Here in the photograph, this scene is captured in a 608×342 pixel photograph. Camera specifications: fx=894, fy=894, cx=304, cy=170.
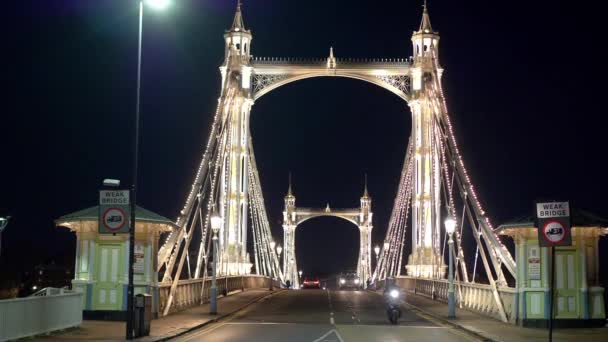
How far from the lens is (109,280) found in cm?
2620

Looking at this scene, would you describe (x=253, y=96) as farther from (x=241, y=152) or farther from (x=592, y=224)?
(x=592, y=224)

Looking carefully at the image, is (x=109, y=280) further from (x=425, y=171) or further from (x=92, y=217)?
(x=425, y=171)

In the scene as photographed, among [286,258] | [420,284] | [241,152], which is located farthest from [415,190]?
[286,258]

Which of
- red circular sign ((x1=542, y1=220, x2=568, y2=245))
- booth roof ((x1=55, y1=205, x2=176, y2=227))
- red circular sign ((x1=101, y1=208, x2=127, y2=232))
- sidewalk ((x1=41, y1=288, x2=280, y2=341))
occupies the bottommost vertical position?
sidewalk ((x1=41, y1=288, x2=280, y2=341))

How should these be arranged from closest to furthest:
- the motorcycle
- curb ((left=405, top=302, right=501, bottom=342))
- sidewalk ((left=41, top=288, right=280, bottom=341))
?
sidewalk ((left=41, top=288, right=280, bottom=341)) < curb ((left=405, top=302, right=501, bottom=342)) < the motorcycle

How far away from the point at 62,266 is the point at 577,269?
89626 mm

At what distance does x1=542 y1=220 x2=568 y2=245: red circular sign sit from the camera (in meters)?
17.7

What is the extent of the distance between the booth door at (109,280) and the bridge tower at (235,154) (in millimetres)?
22886

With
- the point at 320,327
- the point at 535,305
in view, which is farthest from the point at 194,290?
the point at 535,305

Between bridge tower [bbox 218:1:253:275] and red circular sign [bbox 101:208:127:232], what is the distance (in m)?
27.4

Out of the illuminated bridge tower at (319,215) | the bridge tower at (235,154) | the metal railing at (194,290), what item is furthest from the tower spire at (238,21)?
the illuminated bridge tower at (319,215)

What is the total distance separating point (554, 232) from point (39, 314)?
1145 centimetres

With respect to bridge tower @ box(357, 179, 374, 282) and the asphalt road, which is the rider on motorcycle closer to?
the asphalt road

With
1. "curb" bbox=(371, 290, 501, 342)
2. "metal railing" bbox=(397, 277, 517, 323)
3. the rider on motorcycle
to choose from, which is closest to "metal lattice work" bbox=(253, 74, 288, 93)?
"metal railing" bbox=(397, 277, 517, 323)
